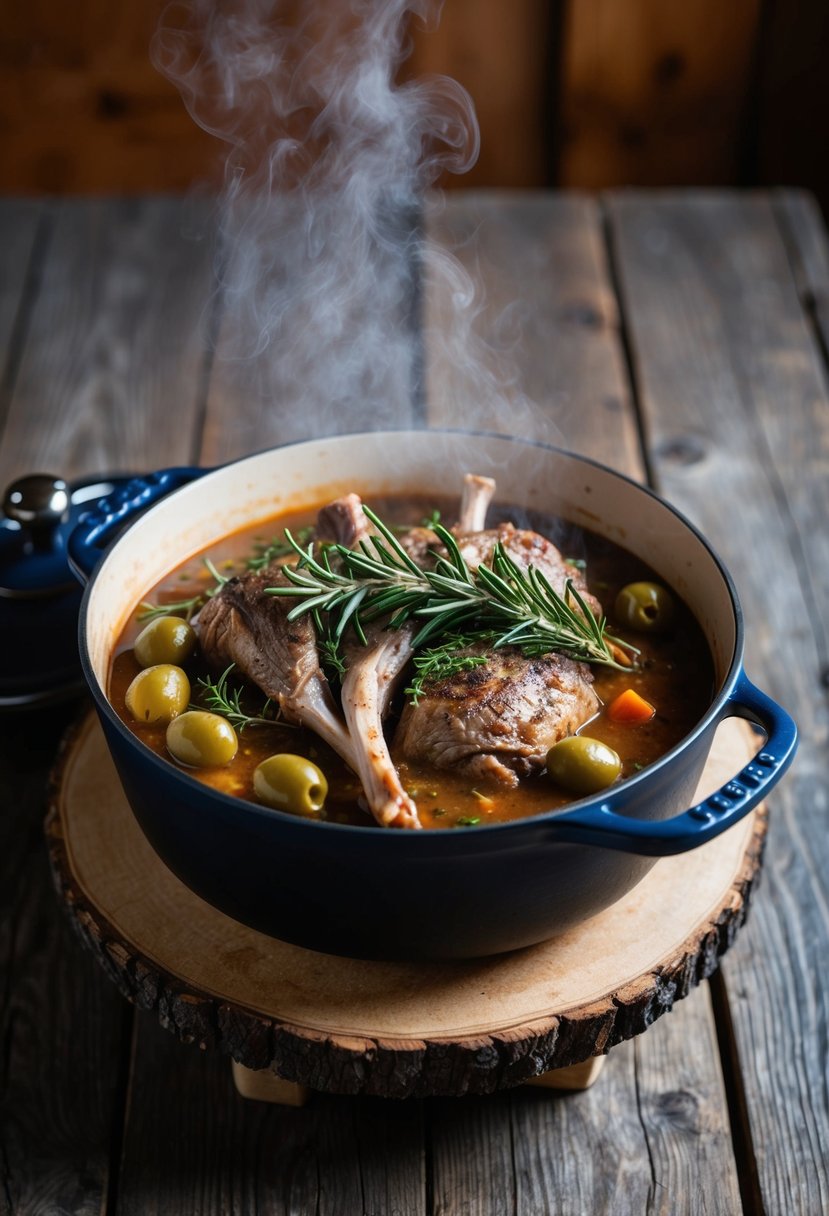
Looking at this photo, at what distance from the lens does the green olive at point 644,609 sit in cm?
216

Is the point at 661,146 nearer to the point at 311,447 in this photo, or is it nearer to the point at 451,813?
the point at 311,447

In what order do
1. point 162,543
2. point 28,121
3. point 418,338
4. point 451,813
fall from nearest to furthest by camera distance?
point 451,813
point 162,543
point 418,338
point 28,121

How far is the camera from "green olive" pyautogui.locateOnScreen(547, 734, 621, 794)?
70.9 inches

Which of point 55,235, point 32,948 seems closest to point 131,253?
point 55,235

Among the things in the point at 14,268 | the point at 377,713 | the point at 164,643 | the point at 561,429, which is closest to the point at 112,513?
the point at 164,643

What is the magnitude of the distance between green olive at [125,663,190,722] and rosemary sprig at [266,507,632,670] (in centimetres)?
20

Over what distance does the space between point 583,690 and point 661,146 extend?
4.14 m

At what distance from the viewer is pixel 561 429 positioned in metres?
3.51

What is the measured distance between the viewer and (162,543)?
7.54 ft

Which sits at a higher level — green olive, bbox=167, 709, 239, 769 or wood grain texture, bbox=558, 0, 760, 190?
green olive, bbox=167, 709, 239, 769

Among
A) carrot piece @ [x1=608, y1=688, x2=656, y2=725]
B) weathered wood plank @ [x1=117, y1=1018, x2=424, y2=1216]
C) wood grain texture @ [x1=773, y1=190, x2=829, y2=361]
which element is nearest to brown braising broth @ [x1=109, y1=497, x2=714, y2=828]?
carrot piece @ [x1=608, y1=688, x2=656, y2=725]

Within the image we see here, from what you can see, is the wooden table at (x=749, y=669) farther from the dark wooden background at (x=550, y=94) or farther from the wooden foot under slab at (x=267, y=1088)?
the dark wooden background at (x=550, y=94)

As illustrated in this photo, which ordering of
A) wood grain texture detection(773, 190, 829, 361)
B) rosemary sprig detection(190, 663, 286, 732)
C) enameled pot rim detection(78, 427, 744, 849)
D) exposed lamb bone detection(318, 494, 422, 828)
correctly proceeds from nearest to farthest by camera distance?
enameled pot rim detection(78, 427, 744, 849)
exposed lamb bone detection(318, 494, 422, 828)
rosemary sprig detection(190, 663, 286, 732)
wood grain texture detection(773, 190, 829, 361)

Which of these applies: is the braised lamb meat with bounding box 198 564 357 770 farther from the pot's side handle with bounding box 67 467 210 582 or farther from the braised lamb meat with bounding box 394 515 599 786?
the pot's side handle with bounding box 67 467 210 582
